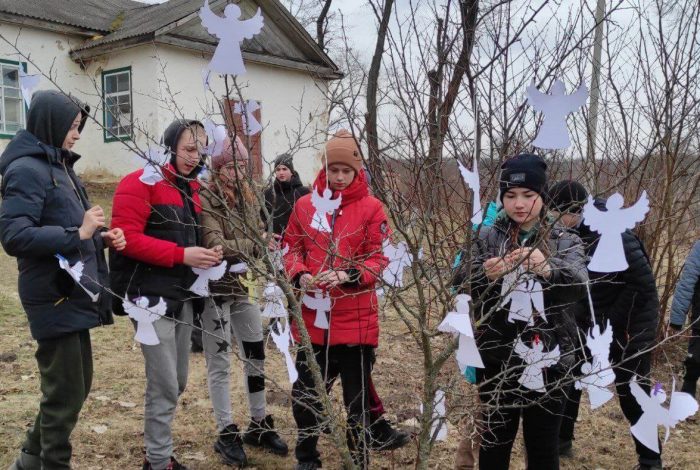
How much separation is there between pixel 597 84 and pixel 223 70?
13.0 feet

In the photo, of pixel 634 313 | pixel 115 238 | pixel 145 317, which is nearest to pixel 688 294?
pixel 634 313

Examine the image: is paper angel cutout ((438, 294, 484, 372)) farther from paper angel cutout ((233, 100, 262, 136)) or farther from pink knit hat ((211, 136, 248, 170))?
pink knit hat ((211, 136, 248, 170))

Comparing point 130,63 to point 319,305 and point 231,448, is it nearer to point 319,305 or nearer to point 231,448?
point 231,448

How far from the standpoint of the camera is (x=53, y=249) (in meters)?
2.31

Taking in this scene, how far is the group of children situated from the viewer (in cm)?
221

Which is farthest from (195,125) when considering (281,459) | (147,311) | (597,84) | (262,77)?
(262,77)

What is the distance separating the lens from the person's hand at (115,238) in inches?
99.6

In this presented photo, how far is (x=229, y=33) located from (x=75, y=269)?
1246mm

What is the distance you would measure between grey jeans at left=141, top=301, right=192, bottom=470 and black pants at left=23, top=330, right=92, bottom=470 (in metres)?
0.30

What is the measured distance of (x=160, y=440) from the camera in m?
2.81

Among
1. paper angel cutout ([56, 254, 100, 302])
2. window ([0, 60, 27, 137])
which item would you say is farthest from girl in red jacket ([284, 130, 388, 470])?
window ([0, 60, 27, 137])

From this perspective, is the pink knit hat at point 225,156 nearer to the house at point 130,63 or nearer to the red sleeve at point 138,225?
the red sleeve at point 138,225

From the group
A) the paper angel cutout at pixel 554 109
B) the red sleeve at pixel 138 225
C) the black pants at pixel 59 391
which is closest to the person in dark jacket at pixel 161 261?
the red sleeve at pixel 138 225

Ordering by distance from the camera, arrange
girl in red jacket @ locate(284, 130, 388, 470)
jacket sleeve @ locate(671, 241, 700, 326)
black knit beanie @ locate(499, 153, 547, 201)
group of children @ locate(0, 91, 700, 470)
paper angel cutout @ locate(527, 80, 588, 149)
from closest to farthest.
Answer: paper angel cutout @ locate(527, 80, 588, 149), black knit beanie @ locate(499, 153, 547, 201), group of children @ locate(0, 91, 700, 470), girl in red jacket @ locate(284, 130, 388, 470), jacket sleeve @ locate(671, 241, 700, 326)
